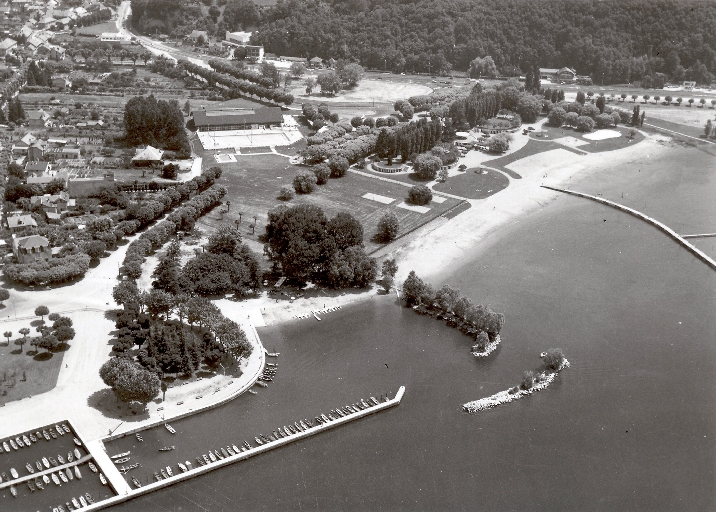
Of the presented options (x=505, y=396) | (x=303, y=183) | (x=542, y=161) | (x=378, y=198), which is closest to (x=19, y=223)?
(x=303, y=183)

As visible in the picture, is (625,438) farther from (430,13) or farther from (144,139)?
(430,13)

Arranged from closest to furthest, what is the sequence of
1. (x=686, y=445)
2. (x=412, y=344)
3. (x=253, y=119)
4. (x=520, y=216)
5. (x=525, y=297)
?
(x=686, y=445), (x=412, y=344), (x=525, y=297), (x=520, y=216), (x=253, y=119)

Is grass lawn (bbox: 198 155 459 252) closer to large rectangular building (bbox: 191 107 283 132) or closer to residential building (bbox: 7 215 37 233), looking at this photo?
large rectangular building (bbox: 191 107 283 132)

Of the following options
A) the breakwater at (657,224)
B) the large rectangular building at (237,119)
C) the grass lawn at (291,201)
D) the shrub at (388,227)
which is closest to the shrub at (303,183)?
the grass lawn at (291,201)

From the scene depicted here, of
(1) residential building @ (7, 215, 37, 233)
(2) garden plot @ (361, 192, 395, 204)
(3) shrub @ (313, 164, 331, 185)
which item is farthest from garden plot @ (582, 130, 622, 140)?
(1) residential building @ (7, 215, 37, 233)

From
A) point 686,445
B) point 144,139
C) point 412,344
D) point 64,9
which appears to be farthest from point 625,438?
point 64,9
